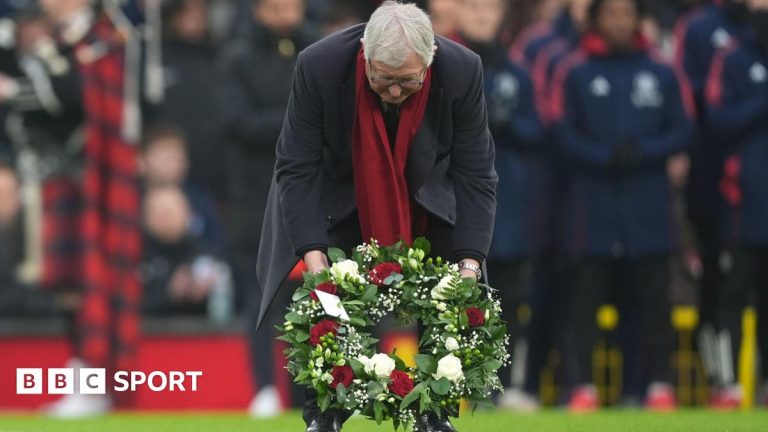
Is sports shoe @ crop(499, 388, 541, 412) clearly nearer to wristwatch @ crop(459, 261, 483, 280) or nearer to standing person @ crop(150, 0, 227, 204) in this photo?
standing person @ crop(150, 0, 227, 204)

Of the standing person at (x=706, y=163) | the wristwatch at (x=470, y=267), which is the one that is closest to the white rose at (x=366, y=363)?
the wristwatch at (x=470, y=267)

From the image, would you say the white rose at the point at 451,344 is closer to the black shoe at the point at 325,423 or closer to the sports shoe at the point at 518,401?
the black shoe at the point at 325,423

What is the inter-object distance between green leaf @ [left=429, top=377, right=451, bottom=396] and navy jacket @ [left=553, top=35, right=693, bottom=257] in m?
4.79

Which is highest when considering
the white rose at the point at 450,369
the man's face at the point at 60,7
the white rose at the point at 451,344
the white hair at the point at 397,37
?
the man's face at the point at 60,7

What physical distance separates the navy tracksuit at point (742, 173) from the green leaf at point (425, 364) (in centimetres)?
496

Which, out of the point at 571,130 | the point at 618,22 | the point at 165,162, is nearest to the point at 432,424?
the point at 571,130

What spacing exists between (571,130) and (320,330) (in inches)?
198

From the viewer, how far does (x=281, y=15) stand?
37.4 feet

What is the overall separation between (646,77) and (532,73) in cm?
83

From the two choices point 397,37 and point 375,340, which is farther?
point 375,340

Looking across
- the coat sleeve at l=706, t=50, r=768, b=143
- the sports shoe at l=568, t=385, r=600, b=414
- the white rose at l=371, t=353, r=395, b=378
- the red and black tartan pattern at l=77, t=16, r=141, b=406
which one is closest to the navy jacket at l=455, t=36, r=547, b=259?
the sports shoe at l=568, t=385, r=600, b=414

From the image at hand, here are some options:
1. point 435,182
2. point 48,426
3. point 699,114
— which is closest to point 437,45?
point 435,182

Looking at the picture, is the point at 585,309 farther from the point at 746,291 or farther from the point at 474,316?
the point at 474,316

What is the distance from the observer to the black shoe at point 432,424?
23.7 ft
